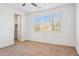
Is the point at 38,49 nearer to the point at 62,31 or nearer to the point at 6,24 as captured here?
the point at 62,31

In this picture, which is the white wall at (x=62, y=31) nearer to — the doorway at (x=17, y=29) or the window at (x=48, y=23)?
the window at (x=48, y=23)

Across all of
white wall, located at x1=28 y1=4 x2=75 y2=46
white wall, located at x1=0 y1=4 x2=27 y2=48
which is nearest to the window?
white wall, located at x1=28 y1=4 x2=75 y2=46

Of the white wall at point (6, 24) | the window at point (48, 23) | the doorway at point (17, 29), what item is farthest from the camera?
the doorway at point (17, 29)

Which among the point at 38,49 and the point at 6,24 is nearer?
the point at 6,24

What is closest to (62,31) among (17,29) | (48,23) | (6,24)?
(48,23)

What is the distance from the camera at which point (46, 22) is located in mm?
1684

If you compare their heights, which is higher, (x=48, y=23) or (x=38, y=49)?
(x=48, y=23)

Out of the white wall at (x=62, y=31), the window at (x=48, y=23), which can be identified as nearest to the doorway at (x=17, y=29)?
the white wall at (x=62, y=31)

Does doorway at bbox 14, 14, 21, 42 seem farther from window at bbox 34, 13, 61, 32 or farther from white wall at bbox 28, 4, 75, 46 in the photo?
window at bbox 34, 13, 61, 32

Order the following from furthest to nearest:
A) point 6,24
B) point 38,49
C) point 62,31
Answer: point 38,49 < point 62,31 < point 6,24


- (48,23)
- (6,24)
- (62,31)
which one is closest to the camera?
(6,24)

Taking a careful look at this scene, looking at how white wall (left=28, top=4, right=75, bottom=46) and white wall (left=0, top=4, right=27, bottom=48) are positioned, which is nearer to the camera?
white wall (left=0, top=4, right=27, bottom=48)

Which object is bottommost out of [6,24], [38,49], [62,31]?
[38,49]

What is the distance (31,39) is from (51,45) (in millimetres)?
515
